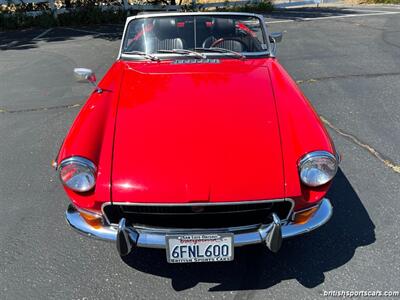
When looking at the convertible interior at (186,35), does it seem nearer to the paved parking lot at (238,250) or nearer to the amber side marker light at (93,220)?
the paved parking lot at (238,250)

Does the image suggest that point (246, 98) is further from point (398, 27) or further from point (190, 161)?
point (398, 27)

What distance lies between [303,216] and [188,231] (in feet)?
2.38

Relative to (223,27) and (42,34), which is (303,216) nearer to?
(223,27)

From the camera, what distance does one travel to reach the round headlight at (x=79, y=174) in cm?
217

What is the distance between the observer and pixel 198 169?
6.95 ft

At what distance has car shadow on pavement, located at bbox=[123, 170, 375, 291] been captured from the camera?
2.40 metres

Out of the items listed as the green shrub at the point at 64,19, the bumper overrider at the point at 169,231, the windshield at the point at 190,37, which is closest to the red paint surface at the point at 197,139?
the bumper overrider at the point at 169,231

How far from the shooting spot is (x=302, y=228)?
7.40 ft

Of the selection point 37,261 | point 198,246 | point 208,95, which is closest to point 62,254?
point 37,261

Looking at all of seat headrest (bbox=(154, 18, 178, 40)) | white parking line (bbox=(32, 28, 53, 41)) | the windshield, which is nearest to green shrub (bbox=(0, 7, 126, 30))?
white parking line (bbox=(32, 28, 53, 41))

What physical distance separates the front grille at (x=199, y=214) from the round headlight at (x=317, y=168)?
0.65ft

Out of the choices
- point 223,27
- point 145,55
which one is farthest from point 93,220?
point 223,27

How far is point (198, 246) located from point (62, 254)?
112cm

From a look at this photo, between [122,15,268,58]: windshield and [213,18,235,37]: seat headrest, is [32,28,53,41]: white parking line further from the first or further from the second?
[213,18,235,37]: seat headrest
